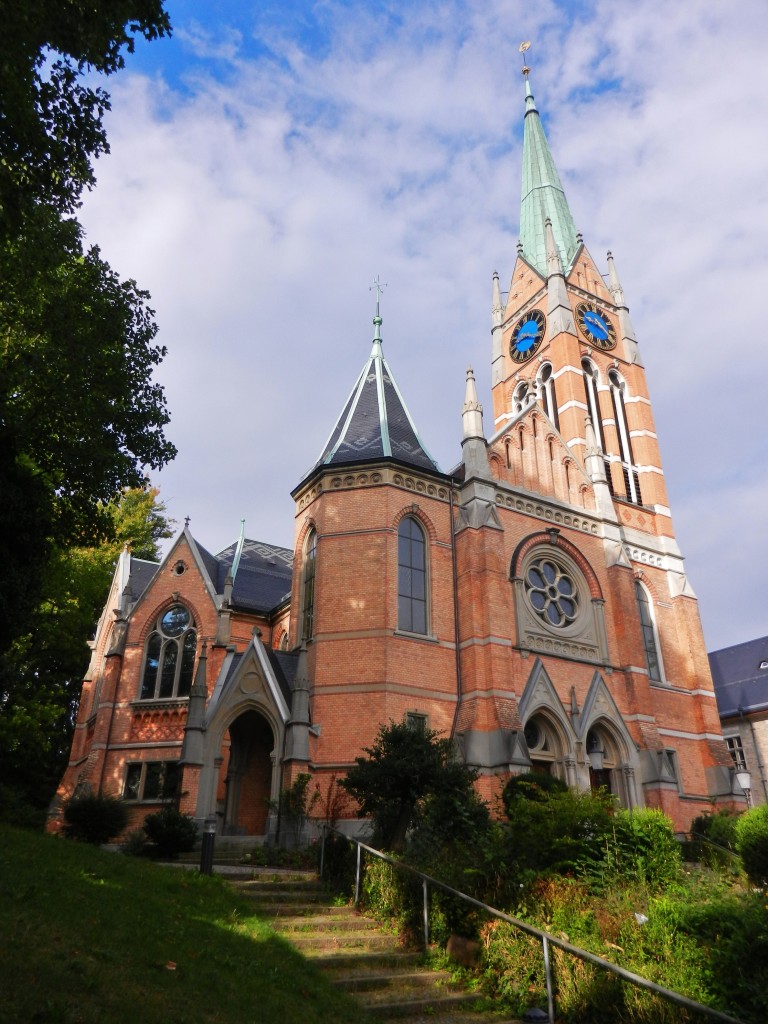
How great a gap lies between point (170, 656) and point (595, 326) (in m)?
23.4

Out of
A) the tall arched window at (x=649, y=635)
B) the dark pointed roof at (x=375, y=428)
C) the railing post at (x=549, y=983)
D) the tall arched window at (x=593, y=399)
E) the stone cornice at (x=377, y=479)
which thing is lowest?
the railing post at (x=549, y=983)

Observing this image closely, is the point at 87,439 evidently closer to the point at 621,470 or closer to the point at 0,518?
the point at 0,518

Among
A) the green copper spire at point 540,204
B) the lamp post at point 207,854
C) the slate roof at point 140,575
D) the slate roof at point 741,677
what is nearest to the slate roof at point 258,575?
the slate roof at point 140,575

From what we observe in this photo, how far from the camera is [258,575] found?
28672 mm

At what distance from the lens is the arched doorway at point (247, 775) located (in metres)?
20.5

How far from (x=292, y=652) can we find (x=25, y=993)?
1626cm

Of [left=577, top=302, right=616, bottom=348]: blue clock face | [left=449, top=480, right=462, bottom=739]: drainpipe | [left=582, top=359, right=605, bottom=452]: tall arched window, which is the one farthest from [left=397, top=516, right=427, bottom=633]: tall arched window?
[left=577, top=302, right=616, bottom=348]: blue clock face

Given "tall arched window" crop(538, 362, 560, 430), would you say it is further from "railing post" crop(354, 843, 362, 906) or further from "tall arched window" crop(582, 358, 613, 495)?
"railing post" crop(354, 843, 362, 906)

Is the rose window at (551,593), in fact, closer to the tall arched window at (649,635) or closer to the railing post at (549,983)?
the tall arched window at (649,635)

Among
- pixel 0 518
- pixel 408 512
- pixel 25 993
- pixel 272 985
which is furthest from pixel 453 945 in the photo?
pixel 408 512

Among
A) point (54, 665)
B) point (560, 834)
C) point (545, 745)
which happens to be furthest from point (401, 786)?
point (54, 665)

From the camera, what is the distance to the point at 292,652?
71.6ft

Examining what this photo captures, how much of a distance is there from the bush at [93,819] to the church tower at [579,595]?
29.0ft

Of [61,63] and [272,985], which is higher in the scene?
[61,63]
